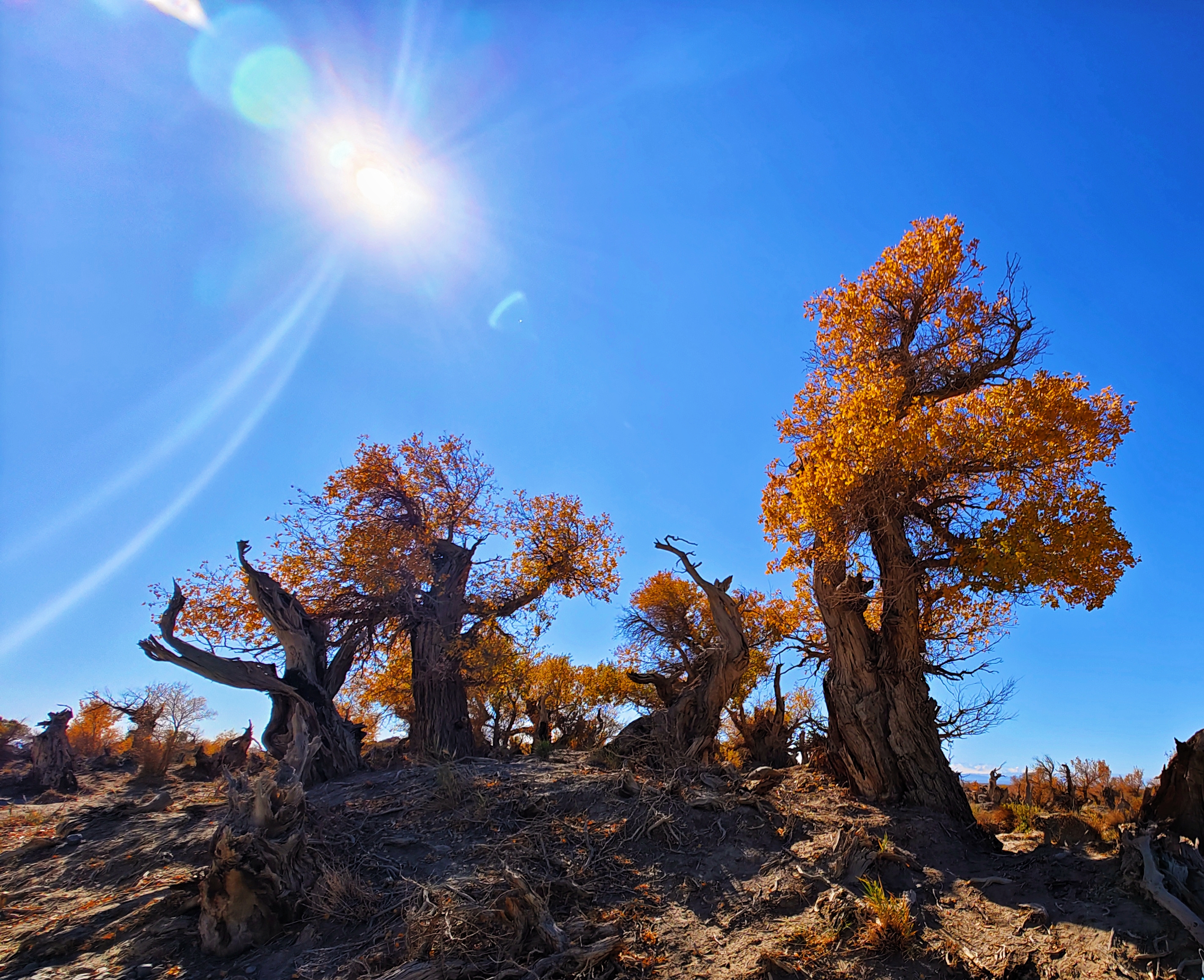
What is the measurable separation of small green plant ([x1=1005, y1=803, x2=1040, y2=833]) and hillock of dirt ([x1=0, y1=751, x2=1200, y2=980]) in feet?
2.39

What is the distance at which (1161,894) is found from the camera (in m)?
6.13

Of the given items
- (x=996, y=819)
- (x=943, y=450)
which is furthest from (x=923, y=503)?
(x=996, y=819)

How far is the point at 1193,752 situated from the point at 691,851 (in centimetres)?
636

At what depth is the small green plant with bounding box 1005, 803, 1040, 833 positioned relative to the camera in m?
10.4

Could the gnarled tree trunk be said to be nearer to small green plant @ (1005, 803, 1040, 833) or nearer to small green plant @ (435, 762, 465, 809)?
small green plant @ (435, 762, 465, 809)

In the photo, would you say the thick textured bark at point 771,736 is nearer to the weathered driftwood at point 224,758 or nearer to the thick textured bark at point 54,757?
the weathered driftwood at point 224,758

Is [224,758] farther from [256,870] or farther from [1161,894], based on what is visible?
[1161,894]

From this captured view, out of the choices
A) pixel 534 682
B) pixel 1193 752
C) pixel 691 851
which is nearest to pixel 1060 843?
pixel 1193 752

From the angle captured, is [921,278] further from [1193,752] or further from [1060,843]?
[1060,843]

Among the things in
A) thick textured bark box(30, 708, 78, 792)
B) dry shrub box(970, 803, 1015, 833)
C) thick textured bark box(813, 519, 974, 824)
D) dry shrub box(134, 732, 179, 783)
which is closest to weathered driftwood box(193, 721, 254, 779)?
dry shrub box(134, 732, 179, 783)

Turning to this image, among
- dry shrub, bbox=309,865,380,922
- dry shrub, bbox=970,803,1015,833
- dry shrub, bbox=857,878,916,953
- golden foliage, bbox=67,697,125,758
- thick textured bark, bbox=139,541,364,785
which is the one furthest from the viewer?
golden foliage, bbox=67,697,125,758

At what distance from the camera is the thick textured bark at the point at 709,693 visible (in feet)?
41.5

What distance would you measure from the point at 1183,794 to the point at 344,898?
1006 centimetres

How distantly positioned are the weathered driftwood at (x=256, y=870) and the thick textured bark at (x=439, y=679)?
22.5 feet
